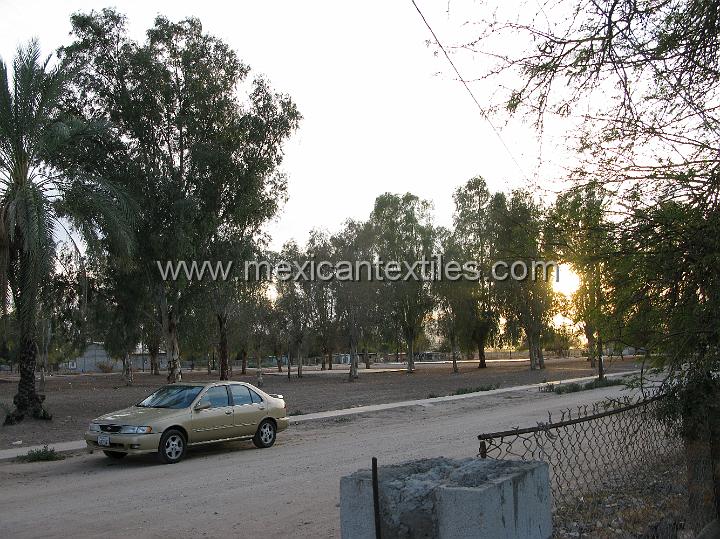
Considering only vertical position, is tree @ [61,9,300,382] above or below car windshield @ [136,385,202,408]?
above

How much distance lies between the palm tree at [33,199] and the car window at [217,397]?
22.8 ft

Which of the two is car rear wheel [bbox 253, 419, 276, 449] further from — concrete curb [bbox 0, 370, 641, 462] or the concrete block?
the concrete block

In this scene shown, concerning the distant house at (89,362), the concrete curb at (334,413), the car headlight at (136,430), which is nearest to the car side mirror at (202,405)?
the car headlight at (136,430)

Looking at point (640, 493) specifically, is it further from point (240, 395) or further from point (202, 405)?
point (240, 395)

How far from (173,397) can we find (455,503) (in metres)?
12.3

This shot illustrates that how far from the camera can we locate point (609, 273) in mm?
5797

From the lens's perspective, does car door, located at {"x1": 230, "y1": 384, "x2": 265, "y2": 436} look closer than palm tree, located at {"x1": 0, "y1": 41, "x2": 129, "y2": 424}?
Yes

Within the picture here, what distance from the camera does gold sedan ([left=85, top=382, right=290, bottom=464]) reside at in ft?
42.1

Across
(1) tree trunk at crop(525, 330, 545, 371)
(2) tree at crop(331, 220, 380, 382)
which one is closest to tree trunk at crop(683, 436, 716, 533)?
(2) tree at crop(331, 220, 380, 382)

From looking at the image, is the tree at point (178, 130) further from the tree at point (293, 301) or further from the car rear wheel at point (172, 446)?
the tree at point (293, 301)

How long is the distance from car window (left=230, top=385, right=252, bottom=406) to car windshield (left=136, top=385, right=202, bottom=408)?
0.76 metres

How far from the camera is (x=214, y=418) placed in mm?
13969

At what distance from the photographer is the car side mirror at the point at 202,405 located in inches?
544

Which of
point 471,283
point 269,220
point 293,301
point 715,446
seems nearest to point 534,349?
point 471,283
